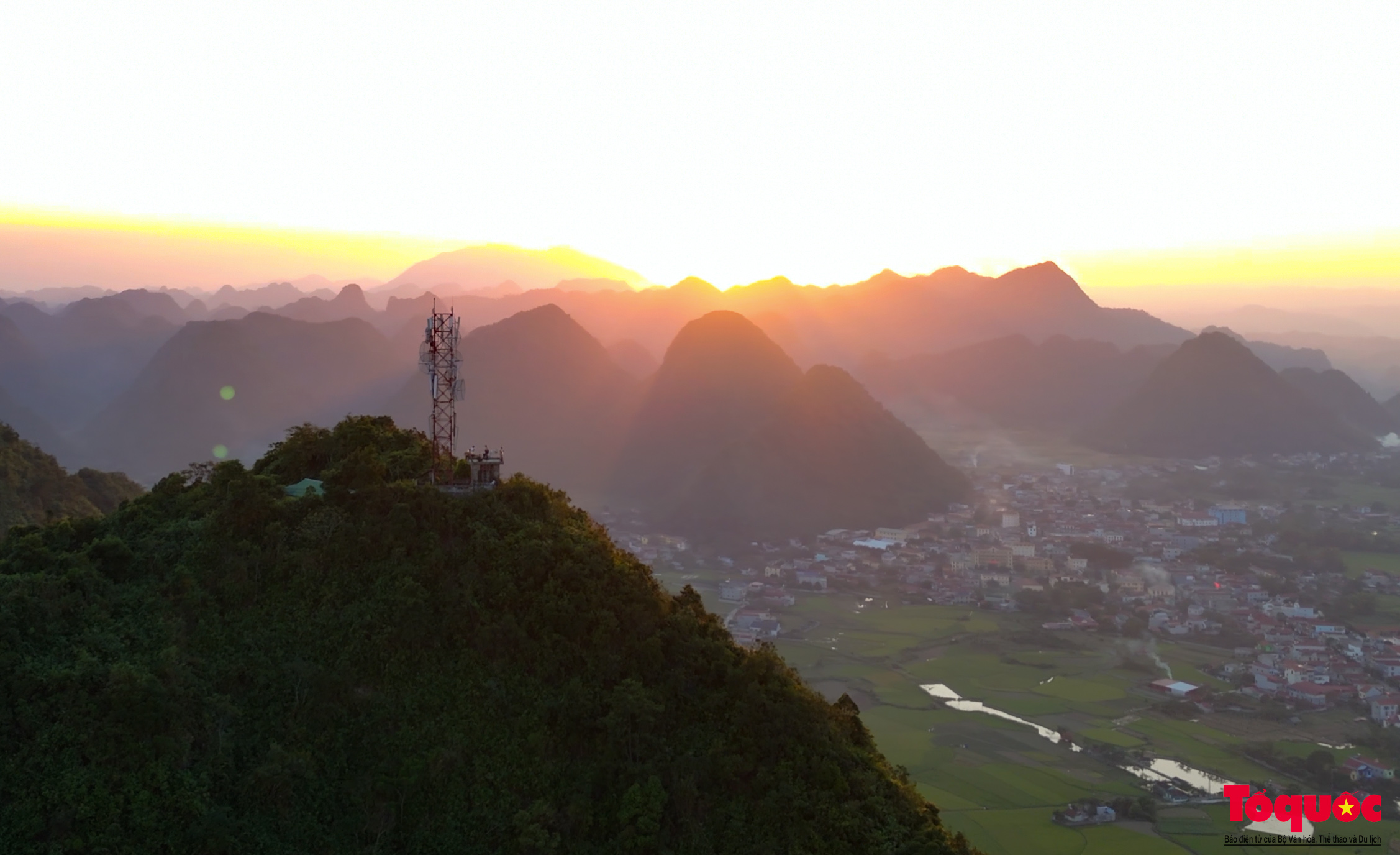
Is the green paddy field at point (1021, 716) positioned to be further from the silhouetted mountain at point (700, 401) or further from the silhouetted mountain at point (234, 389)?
the silhouetted mountain at point (234, 389)

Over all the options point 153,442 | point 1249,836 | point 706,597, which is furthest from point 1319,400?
point 153,442

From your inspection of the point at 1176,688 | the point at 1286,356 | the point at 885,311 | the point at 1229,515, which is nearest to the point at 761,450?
the point at 1229,515

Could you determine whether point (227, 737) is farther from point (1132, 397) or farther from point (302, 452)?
point (1132, 397)

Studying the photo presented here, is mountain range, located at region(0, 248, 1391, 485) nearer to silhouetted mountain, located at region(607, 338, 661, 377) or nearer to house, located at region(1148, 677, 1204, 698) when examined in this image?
silhouetted mountain, located at region(607, 338, 661, 377)

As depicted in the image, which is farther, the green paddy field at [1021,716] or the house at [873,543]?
the house at [873,543]

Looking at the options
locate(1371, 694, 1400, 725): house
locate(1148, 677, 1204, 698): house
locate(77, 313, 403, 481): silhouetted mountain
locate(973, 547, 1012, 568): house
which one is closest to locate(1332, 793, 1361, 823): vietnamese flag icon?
locate(1371, 694, 1400, 725): house

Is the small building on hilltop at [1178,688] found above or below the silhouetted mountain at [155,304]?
below

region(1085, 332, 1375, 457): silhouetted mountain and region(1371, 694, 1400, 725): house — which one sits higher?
region(1085, 332, 1375, 457): silhouetted mountain

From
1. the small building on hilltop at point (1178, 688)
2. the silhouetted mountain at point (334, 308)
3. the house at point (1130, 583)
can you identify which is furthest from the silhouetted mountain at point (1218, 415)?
the silhouetted mountain at point (334, 308)

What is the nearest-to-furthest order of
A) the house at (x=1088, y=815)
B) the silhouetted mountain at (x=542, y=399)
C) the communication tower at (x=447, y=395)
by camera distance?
the communication tower at (x=447, y=395) → the house at (x=1088, y=815) → the silhouetted mountain at (x=542, y=399)
